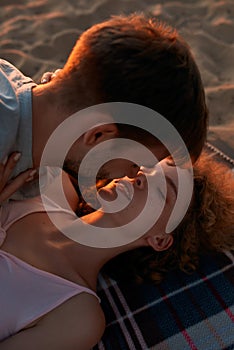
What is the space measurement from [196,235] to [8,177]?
80 cm

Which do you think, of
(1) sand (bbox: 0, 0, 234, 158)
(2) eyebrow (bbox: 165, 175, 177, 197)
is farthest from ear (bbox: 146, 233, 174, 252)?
(1) sand (bbox: 0, 0, 234, 158)

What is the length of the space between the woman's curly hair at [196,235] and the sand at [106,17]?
0.99 m

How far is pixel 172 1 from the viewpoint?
4.21 meters

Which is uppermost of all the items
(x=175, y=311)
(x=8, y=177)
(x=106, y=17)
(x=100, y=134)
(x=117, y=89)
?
(x=117, y=89)

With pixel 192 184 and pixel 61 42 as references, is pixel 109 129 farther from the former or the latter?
pixel 61 42

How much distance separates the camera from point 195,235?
2133 millimetres

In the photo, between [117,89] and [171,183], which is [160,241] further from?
[117,89]

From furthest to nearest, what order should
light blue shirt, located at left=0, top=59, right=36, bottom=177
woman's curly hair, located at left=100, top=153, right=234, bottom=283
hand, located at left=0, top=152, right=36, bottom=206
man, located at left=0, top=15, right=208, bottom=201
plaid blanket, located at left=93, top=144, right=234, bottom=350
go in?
woman's curly hair, located at left=100, top=153, right=234, bottom=283 < plaid blanket, located at left=93, top=144, right=234, bottom=350 < hand, located at left=0, top=152, right=36, bottom=206 < light blue shirt, located at left=0, top=59, right=36, bottom=177 < man, located at left=0, top=15, right=208, bottom=201

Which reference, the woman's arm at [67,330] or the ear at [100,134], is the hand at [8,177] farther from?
the woman's arm at [67,330]

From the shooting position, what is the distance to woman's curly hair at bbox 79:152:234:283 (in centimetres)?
210

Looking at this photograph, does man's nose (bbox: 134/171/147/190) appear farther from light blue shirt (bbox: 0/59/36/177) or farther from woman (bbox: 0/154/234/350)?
light blue shirt (bbox: 0/59/36/177)

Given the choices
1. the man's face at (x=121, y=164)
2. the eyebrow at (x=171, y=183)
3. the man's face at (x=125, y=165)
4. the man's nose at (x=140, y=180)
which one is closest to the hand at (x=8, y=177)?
the man's face at (x=121, y=164)

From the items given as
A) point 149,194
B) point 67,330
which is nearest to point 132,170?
point 149,194

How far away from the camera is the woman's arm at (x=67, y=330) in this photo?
1743 millimetres
